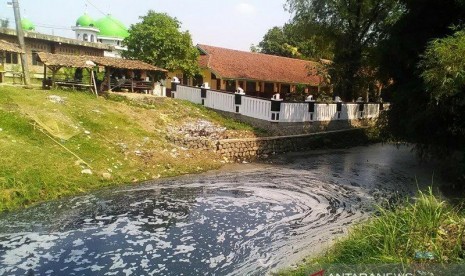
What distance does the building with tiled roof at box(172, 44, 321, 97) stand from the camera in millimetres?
27734

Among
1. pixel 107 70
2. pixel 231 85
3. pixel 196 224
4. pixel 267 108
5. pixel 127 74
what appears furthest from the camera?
pixel 231 85

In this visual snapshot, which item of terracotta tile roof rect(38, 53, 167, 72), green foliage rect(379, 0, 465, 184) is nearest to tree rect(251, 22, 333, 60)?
terracotta tile roof rect(38, 53, 167, 72)

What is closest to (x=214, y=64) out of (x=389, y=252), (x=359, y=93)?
(x=359, y=93)

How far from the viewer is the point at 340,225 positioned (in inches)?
351

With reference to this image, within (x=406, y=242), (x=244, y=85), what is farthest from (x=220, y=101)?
(x=406, y=242)

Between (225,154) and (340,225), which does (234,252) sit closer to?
(340,225)

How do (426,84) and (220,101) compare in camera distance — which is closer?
(426,84)

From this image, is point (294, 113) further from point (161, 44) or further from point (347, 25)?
point (161, 44)

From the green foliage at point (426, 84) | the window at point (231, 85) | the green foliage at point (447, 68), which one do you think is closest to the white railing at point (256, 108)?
the green foliage at point (426, 84)

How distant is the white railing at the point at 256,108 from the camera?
18.7 meters

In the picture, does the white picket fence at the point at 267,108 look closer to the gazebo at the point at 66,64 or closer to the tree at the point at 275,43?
the gazebo at the point at 66,64

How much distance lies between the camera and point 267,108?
1870 cm

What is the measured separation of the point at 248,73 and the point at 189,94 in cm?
702

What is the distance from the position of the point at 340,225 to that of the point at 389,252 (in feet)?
11.2
